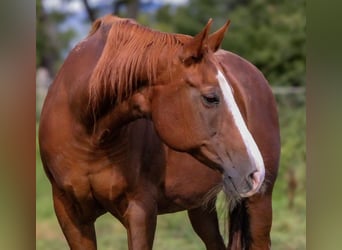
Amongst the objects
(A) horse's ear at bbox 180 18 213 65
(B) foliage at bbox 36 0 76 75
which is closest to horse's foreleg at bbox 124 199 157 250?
(A) horse's ear at bbox 180 18 213 65

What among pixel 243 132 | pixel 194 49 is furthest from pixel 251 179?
pixel 194 49

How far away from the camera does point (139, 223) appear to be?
1.39 m

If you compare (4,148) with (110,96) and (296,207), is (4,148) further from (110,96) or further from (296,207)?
(296,207)

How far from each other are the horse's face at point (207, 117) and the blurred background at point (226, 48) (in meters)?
0.55

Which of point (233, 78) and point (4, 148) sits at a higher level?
point (233, 78)

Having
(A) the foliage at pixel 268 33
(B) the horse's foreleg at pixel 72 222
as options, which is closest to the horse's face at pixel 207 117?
(B) the horse's foreleg at pixel 72 222

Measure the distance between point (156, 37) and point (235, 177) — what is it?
0.35 meters

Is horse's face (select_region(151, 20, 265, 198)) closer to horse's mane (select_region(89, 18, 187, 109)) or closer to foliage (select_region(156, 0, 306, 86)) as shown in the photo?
horse's mane (select_region(89, 18, 187, 109))

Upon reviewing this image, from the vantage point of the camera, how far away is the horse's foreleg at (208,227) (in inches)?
72.5

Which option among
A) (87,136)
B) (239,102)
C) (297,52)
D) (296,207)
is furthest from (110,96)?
(297,52)

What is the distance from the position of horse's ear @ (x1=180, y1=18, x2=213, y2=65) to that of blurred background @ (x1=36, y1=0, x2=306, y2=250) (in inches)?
26.2

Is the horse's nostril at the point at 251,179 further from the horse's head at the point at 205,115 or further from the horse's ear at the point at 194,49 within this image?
the horse's ear at the point at 194,49

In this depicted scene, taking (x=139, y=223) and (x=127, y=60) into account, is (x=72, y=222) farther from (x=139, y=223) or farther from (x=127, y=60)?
(x=127, y=60)

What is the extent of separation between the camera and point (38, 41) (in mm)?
2346
